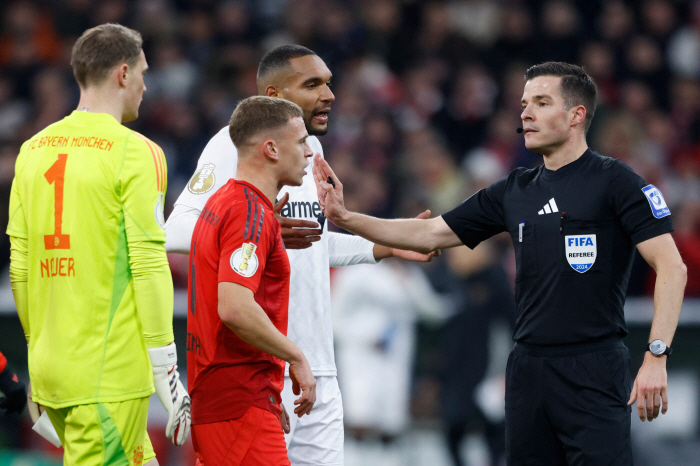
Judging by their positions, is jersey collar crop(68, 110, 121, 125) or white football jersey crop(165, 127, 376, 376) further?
white football jersey crop(165, 127, 376, 376)

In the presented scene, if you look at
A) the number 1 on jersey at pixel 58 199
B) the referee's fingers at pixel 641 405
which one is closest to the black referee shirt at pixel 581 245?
the referee's fingers at pixel 641 405

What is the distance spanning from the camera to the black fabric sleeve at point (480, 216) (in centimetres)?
447

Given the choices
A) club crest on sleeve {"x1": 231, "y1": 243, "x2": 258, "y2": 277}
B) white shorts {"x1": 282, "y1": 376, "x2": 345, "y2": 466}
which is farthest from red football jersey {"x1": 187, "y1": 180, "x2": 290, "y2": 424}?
white shorts {"x1": 282, "y1": 376, "x2": 345, "y2": 466}

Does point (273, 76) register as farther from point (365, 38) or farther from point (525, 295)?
point (365, 38)

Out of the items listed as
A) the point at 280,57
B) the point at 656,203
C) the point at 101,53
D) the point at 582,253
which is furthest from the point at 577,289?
the point at 101,53

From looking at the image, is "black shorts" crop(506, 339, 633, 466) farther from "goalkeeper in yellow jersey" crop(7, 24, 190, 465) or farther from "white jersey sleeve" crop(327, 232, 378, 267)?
"goalkeeper in yellow jersey" crop(7, 24, 190, 465)

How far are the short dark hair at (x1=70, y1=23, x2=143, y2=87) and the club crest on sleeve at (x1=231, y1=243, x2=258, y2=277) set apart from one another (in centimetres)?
110

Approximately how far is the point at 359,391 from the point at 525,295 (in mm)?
4024

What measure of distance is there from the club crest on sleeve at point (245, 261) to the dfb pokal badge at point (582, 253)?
160 cm

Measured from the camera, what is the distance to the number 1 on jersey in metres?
3.58

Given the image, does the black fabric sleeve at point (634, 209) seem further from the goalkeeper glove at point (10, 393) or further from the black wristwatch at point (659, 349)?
the goalkeeper glove at point (10, 393)

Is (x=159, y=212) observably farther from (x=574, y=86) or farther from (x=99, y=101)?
(x=574, y=86)

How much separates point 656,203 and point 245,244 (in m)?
1.98

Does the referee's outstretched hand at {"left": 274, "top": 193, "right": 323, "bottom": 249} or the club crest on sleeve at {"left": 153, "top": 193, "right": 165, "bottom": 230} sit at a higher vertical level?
the club crest on sleeve at {"left": 153, "top": 193, "right": 165, "bottom": 230}
